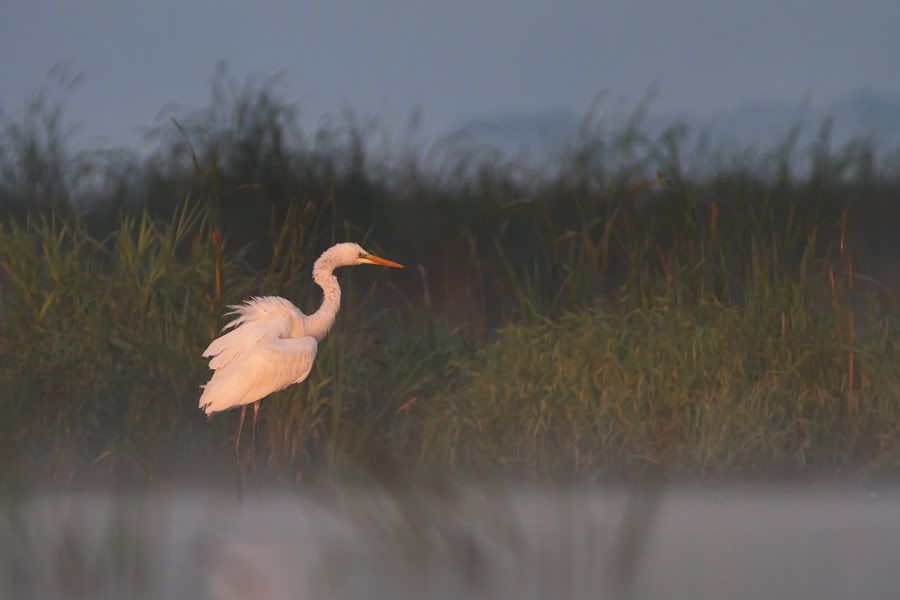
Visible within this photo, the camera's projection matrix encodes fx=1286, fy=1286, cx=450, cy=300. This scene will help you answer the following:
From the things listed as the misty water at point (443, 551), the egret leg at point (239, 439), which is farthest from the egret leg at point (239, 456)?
the misty water at point (443, 551)

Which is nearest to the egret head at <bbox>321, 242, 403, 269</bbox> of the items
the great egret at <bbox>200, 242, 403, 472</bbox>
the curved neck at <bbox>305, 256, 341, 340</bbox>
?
the curved neck at <bbox>305, 256, 341, 340</bbox>

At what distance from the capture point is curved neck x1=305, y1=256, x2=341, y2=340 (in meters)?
5.28

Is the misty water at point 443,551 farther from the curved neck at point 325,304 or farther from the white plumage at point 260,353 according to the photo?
the curved neck at point 325,304

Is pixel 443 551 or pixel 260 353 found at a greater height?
pixel 260 353

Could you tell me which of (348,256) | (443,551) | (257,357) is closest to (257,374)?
(257,357)

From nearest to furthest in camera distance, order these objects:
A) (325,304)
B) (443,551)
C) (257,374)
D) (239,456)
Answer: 1. (443,551)
2. (257,374)
3. (239,456)
4. (325,304)

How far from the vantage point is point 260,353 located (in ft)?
15.8

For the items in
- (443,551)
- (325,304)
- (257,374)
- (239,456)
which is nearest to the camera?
(443,551)

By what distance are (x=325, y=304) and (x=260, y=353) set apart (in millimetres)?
627

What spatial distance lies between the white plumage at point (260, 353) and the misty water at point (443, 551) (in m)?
0.43

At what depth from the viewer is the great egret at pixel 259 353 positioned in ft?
15.7

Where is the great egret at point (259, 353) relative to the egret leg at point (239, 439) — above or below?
above

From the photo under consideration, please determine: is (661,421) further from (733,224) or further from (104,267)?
(104,267)

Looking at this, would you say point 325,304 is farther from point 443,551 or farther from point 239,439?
point 443,551
